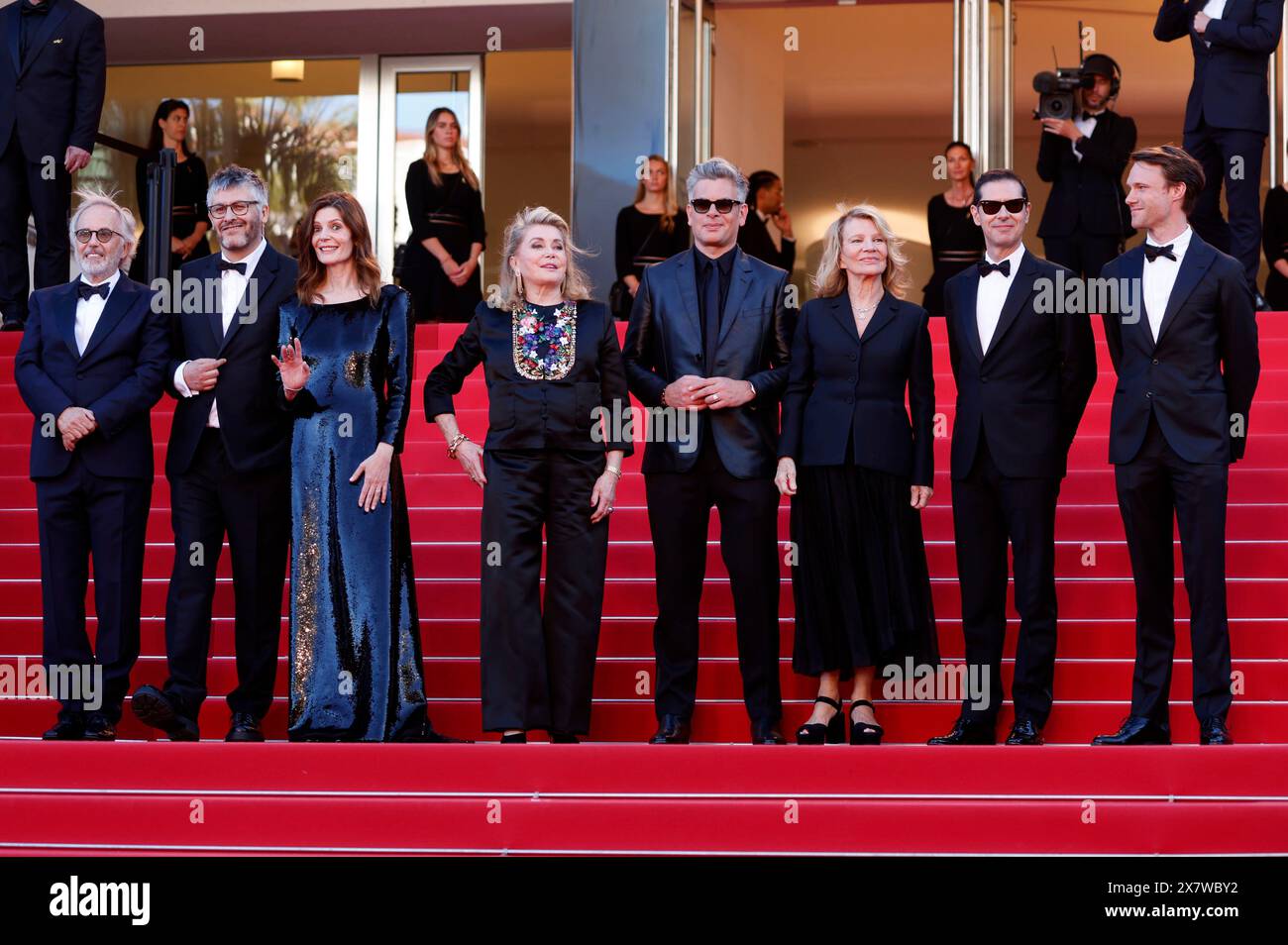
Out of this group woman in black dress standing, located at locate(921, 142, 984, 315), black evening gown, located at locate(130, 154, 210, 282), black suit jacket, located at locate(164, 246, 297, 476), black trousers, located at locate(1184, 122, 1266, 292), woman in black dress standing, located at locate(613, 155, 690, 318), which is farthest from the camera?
black evening gown, located at locate(130, 154, 210, 282)

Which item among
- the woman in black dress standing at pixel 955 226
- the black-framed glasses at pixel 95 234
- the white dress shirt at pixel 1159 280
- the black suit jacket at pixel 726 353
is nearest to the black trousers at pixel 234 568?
the black-framed glasses at pixel 95 234

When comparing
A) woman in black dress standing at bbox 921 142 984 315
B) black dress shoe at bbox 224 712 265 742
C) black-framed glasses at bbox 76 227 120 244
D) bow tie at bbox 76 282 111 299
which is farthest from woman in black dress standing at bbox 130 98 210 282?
black dress shoe at bbox 224 712 265 742

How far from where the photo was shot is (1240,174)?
918 cm

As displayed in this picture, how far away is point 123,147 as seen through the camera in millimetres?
11211

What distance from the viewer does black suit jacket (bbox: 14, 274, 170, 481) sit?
639 centimetres

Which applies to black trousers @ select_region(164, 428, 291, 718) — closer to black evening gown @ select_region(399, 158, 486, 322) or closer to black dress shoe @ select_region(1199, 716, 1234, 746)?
black dress shoe @ select_region(1199, 716, 1234, 746)

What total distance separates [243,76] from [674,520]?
12.0 metres

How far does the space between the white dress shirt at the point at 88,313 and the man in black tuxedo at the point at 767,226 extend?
16.7 feet

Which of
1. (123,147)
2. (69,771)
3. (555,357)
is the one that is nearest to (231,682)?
(69,771)

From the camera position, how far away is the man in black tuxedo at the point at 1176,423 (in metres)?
5.93

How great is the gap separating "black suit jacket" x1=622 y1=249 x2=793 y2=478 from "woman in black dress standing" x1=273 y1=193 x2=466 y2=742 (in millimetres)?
817

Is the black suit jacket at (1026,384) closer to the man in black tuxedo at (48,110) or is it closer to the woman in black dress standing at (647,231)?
the woman in black dress standing at (647,231)

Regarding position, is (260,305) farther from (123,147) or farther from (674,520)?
(123,147)

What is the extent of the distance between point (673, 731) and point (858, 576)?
2.63 feet
